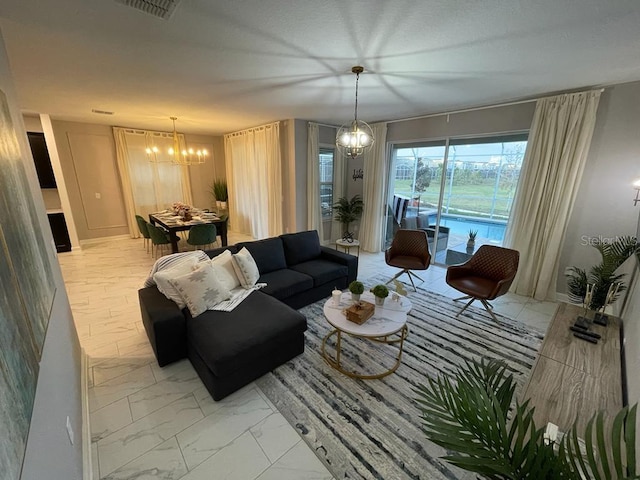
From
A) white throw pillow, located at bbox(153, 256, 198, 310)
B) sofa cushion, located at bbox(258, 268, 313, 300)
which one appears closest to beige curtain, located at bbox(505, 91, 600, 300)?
sofa cushion, located at bbox(258, 268, 313, 300)

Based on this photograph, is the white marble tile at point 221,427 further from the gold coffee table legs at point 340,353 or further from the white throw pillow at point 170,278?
the white throw pillow at point 170,278

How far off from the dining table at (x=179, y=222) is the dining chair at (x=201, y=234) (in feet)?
0.67

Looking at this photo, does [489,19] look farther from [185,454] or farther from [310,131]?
[310,131]

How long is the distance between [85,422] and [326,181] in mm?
4980

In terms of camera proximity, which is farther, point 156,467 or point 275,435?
point 275,435

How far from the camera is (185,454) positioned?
160 centimetres

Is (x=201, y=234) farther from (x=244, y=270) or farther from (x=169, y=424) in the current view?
(x=169, y=424)

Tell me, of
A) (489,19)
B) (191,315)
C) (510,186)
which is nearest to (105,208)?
(191,315)

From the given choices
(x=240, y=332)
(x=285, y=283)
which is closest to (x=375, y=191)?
(x=285, y=283)

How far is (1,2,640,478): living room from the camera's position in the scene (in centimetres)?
121

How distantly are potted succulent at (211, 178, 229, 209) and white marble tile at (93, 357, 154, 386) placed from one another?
18.4ft

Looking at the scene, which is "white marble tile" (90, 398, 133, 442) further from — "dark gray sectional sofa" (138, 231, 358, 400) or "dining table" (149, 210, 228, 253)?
"dining table" (149, 210, 228, 253)

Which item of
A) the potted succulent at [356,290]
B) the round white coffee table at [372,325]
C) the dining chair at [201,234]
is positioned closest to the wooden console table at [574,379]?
the round white coffee table at [372,325]

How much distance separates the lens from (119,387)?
6.75ft
